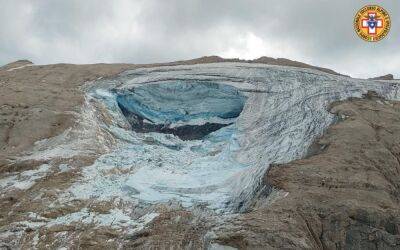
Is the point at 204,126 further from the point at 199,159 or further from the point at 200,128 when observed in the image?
the point at 199,159

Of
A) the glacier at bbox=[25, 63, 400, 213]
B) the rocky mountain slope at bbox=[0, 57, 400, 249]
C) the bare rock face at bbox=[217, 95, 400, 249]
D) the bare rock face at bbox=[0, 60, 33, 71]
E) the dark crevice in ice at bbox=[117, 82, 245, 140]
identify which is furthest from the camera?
the bare rock face at bbox=[0, 60, 33, 71]

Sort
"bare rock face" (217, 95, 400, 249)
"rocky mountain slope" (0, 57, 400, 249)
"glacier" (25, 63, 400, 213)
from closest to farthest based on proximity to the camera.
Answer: "bare rock face" (217, 95, 400, 249), "rocky mountain slope" (0, 57, 400, 249), "glacier" (25, 63, 400, 213)

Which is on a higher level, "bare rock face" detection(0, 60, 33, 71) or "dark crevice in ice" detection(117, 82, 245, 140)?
"bare rock face" detection(0, 60, 33, 71)

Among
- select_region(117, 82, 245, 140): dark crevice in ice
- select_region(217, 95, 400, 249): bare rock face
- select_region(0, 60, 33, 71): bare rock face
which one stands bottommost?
select_region(217, 95, 400, 249): bare rock face

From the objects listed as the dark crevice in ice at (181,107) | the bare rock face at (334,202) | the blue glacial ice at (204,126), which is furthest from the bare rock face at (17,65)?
the bare rock face at (334,202)

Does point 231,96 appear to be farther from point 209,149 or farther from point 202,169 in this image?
point 202,169

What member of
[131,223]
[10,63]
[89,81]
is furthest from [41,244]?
[10,63]

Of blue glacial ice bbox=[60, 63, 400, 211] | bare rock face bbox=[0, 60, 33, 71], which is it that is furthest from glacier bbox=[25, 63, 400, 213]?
bare rock face bbox=[0, 60, 33, 71]

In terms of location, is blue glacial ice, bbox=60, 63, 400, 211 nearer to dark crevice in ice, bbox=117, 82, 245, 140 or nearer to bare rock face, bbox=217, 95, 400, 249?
dark crevice in ice, bbox=117, 82, 245, 140

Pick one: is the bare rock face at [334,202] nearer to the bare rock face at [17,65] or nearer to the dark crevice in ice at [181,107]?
the dark crevice in ice at [181,107]
